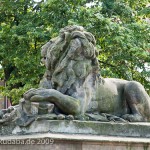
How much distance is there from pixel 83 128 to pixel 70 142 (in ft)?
1.46

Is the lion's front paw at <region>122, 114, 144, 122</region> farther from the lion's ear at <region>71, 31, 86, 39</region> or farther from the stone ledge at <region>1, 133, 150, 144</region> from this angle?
the lion's ear at <region>71, 31, 86, 39</region>

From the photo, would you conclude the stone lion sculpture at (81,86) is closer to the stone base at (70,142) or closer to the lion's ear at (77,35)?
the lion's ear at (77,35)

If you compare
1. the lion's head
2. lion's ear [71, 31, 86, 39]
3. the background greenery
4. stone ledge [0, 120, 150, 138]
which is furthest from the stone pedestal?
the background greenery

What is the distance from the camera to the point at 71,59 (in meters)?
8.62

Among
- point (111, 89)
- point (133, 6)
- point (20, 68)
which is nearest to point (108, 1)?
point (133, 6)

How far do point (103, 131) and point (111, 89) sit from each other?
101 centimetres

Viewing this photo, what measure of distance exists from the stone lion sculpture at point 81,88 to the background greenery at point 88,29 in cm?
1070

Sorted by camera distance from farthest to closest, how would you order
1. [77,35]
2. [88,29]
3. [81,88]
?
[88,29] → [77,35] → [81,88]

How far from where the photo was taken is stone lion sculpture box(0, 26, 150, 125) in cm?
823

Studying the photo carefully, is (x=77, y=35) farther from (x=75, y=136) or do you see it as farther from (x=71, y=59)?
(x=75, y=136)

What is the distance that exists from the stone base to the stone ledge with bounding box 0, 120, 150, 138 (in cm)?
11

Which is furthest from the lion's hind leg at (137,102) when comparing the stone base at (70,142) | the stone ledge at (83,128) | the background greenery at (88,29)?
the background greenery at (88,29)

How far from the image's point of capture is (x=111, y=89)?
8.99m

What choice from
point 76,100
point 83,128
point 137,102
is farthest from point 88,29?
point 83,128
